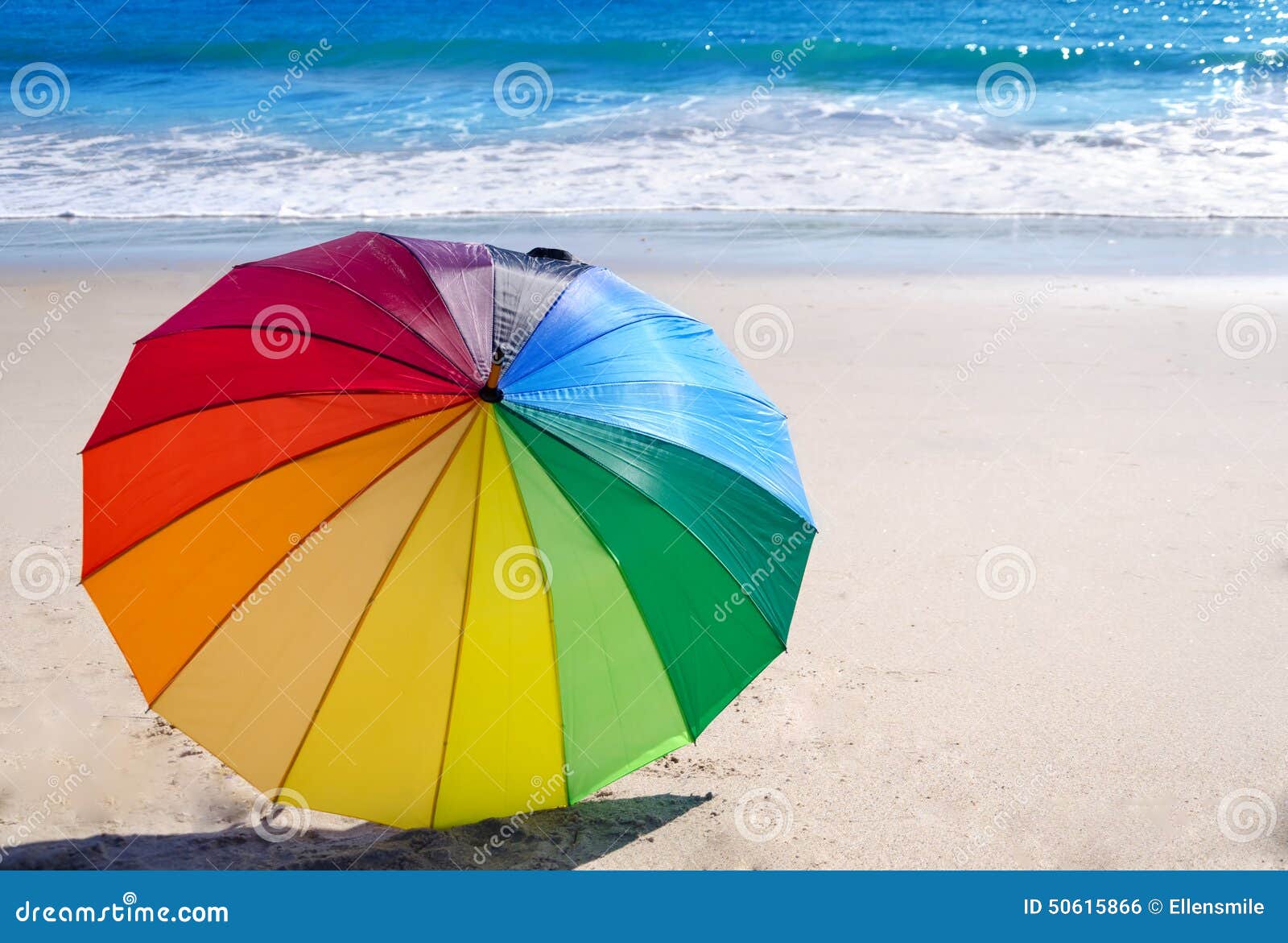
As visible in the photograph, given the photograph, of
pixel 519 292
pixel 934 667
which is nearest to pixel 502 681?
pixel 519 292

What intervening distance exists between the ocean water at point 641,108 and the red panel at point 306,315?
7.83 m

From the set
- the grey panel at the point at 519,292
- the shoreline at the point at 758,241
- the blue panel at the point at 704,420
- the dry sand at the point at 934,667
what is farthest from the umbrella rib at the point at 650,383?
the shoreline at the point at 758,241

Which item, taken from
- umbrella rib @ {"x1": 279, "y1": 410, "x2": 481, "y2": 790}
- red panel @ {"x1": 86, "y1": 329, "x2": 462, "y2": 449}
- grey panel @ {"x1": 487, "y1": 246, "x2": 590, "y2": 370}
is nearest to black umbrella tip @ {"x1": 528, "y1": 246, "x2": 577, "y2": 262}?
grey panel @ {"x1": 487, "y1": 246, "x2": 590, "y2": 370}

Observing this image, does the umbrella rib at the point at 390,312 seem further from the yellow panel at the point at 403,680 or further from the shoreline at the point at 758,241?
the shoreline at the point at 758,241

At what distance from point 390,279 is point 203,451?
0.66m

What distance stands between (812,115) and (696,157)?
9.04 feet

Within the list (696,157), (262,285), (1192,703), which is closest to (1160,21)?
(696,157)

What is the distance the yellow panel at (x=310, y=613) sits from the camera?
8.95ft

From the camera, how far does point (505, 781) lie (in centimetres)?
292

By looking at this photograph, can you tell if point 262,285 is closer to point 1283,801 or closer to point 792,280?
point 1283,801

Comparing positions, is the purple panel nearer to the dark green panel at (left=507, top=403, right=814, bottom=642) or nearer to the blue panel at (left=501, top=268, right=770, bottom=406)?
the blue panel at (left=501, top=268, right=770, bottom=406)

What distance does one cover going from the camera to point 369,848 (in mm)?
3387

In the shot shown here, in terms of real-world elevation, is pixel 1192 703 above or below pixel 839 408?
below

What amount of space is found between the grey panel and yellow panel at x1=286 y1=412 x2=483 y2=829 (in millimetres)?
348
